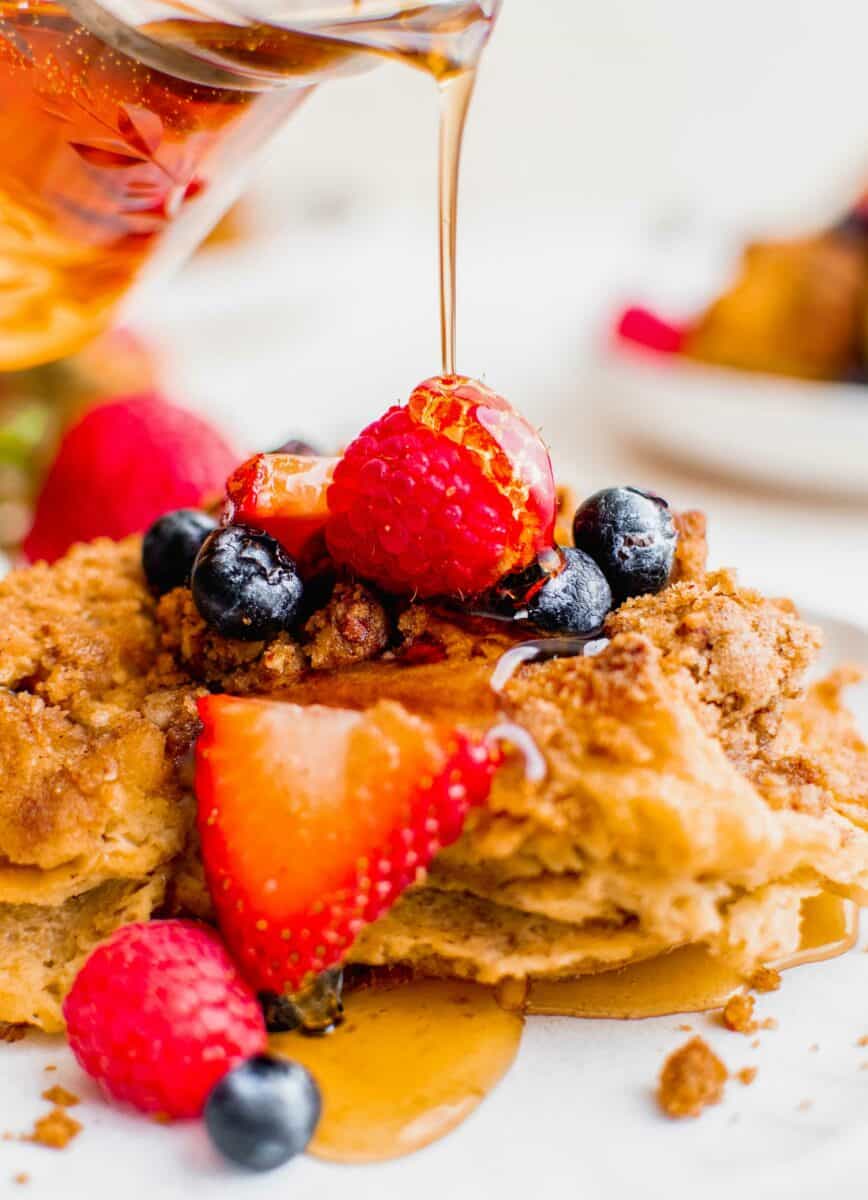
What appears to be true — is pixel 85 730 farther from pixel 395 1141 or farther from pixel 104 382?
pixel 104 382

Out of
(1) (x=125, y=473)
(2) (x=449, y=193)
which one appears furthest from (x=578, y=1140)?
(1) (x=125, y=473)

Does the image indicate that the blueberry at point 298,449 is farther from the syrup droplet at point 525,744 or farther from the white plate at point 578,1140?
the white plate at point 578,1140

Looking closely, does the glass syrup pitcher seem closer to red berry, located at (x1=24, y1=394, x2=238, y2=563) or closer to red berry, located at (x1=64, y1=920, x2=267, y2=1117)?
red berry, located at (x1=24, y1=394, x2=238, y2=563)

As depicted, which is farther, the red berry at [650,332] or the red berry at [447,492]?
the red berry at [650,332]

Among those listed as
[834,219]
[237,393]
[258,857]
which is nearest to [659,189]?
[834,219]

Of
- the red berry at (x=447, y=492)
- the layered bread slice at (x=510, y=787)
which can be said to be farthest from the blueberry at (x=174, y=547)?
the red berry at (x=447, y=492)

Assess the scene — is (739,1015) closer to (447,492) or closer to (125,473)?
(447,492)

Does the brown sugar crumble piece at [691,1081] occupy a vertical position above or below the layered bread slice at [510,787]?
below
